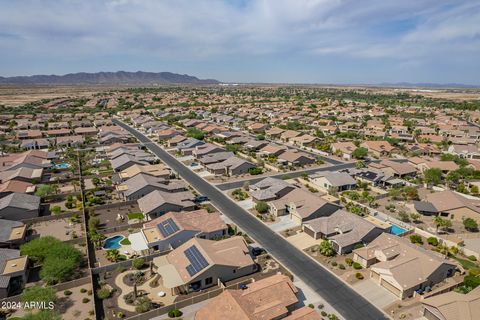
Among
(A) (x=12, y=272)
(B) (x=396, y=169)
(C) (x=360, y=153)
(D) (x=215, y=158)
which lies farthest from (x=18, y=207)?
(C) (x=360, y=153)

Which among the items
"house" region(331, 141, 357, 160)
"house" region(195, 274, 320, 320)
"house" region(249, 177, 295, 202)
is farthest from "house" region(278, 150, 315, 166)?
"house" region(195, 274, 320, 320)

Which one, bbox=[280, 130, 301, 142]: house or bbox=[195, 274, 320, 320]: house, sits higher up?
bbox=[280, 130, 301, 142]: house

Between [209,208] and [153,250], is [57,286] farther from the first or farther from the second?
[209,208]

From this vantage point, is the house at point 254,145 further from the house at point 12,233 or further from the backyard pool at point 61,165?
the house at point 12,233

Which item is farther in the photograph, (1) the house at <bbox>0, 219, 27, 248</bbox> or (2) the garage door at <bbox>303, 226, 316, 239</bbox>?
(2) the garage door at <bbox>303, 226, 316, 239</bbox>

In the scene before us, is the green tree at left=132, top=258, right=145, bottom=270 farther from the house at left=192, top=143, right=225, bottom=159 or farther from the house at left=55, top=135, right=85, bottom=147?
the house at left=55, top=135, right=85, bottom=147
